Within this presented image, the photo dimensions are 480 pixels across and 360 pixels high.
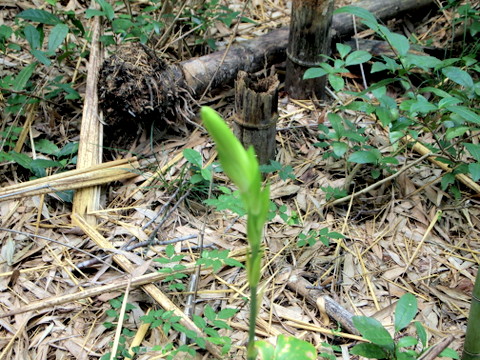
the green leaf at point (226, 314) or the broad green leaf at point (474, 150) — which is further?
the broad green leaf at point (474, 150)

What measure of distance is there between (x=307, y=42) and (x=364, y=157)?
93 centimetres

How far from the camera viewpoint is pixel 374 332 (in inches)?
60.0

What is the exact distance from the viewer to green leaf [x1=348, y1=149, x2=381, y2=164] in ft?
7.26

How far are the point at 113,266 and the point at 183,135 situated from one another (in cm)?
98

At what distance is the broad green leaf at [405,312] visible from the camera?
1580 mm

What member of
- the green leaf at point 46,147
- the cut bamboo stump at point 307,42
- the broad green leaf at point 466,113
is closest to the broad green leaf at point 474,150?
the broad green leaf at point 466,113

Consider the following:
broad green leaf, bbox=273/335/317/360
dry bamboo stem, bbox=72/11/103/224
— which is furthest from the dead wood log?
broad green leaf, bbox=273/335/317/360

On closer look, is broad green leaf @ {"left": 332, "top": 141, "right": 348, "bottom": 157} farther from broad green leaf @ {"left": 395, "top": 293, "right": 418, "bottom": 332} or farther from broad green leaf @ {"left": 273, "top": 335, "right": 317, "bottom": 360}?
broad green leaf @ {"left": 273, "top": 335, "right": 317, "bottom": 360}

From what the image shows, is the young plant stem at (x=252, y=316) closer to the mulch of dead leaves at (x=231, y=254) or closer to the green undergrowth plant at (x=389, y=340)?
the green undergrowth plant at (x=389, y=340)

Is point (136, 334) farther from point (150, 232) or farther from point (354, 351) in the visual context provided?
point (354, 351)

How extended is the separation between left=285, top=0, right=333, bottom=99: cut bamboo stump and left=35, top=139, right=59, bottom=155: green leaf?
1405mm

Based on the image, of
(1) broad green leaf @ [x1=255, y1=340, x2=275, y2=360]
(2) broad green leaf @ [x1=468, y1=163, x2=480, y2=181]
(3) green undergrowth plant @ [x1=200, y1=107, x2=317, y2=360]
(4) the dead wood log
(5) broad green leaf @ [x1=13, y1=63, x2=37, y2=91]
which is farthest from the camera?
(5) broad green leaf @ [x1=13, y1=63, x2=37, y2=91]

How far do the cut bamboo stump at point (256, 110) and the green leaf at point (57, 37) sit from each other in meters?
0.98

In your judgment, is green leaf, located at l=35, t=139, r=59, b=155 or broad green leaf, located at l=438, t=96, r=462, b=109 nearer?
broad green leaf, located at l=438, t=96, r=462, b=109
